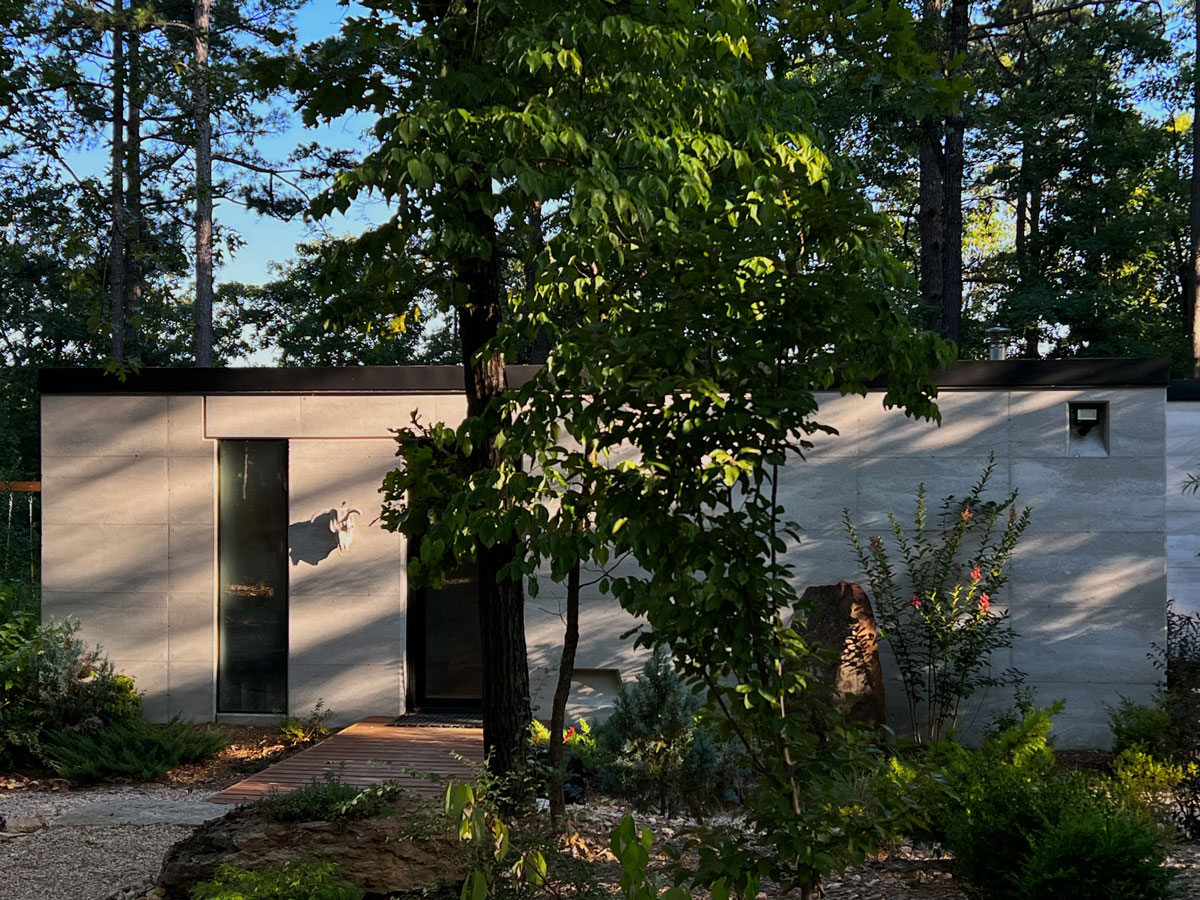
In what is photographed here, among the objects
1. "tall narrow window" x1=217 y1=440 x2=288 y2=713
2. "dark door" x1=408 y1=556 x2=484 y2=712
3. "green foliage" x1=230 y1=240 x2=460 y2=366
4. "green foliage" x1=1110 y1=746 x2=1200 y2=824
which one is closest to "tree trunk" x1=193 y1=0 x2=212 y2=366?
"green foliage" x1=230 y1=240 x2=460 y2=366

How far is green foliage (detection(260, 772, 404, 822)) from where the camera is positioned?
425 cm

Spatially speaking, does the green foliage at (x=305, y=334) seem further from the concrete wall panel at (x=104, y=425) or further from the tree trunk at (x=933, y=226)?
the concrete wall panel at (x=104, y=425)

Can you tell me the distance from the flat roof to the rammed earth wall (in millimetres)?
16

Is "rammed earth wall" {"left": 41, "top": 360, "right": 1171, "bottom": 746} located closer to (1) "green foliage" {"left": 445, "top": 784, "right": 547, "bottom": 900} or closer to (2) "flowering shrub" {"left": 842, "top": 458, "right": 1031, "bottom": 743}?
(2) "flowering shrub" {"left": 842, "top": 458, "right": 1031, "bottom": 743}

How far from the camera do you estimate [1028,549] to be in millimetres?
7441

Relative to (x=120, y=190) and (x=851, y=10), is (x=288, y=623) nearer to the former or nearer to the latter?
(x=120, y=190)

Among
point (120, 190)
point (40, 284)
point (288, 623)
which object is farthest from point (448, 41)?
point (40, 284)

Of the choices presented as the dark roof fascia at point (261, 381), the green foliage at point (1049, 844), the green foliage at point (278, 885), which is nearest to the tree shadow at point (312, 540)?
the dark roof fascia at point (261, 381)

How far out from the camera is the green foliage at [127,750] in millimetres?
6746

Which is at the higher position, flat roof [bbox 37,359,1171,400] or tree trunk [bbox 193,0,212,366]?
tree trunk [bbox 193,0,212,366]

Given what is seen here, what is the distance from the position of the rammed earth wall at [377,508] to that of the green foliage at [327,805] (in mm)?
3160

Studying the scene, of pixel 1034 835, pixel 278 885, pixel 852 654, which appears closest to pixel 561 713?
pixel 278 885

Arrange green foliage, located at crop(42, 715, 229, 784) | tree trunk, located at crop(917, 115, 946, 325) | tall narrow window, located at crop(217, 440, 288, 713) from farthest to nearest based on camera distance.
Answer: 1. tree trunk, located at crop(917, 115, 946, 325)
2. tall narrow window, located at crop(217, 440, 288, 713)
3. green foliage, located at crop(42, 715, 229, 784)

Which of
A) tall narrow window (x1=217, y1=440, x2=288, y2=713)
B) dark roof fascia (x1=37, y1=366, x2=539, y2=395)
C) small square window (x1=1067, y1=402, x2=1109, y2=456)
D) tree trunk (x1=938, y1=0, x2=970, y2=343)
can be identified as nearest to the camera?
small square window (x1=1067, y1=402, x2=1109, y2=456)
